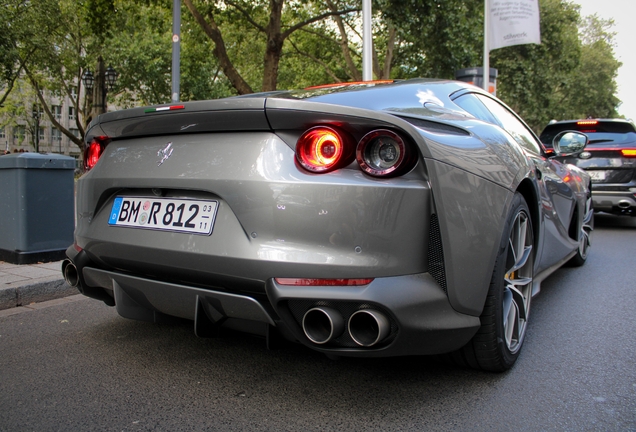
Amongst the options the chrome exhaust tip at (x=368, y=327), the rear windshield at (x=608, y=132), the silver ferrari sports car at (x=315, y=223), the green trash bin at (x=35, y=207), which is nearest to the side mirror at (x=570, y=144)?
the silver ferrari sports car at (x=315, y=223)

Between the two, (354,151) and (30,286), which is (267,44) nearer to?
(30,286)

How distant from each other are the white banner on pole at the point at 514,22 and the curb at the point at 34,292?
1292 cm

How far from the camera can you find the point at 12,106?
1725 inches

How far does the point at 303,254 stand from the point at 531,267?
1.67 m

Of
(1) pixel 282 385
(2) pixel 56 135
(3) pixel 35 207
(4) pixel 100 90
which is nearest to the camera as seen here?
(1) pixel 282 385

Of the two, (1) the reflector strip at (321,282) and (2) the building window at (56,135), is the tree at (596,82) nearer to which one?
(1) the reflector strip at (321,282)

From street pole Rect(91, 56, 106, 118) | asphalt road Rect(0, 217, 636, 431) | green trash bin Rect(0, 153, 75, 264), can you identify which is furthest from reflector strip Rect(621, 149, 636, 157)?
street pole Rect(91, 56, 106, 118)

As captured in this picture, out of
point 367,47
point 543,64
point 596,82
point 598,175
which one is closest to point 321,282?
point 598,175

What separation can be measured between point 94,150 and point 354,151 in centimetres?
149

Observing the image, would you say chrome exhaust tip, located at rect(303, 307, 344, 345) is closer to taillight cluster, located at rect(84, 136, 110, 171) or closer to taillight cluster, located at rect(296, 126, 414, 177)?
taillight cluster, located at rect(296, 126, 414, 177)

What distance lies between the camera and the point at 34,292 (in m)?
4.29

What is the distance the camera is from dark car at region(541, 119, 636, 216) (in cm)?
841

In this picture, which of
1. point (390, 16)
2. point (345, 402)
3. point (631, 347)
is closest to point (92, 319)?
point (345, 402)

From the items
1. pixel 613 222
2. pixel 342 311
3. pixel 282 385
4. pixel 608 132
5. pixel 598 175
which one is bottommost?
pixel 282 385
